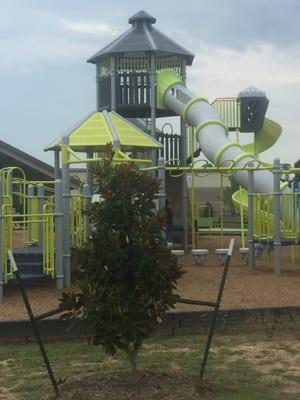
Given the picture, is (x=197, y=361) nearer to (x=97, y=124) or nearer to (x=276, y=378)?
(x=276, y=378)

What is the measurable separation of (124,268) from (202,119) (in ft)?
51.8

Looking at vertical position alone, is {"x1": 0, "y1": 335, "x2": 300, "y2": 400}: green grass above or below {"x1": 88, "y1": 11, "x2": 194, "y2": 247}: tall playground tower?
A: below

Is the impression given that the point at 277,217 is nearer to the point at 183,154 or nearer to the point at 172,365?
the point at 172,365

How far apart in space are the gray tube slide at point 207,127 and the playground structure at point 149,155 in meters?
0.03

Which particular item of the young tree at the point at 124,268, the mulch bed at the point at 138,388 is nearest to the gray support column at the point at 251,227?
the mulch bed at the point at 138,388

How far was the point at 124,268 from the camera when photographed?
576 cm

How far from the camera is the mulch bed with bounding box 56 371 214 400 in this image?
19.1 feet

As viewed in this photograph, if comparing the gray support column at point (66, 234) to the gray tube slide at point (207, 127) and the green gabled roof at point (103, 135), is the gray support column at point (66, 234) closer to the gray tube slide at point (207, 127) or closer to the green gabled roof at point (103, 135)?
the green gabled roof at point (103, 135)

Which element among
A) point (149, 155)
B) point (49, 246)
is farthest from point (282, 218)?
point (149, 155)

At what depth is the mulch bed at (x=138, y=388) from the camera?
582 cm

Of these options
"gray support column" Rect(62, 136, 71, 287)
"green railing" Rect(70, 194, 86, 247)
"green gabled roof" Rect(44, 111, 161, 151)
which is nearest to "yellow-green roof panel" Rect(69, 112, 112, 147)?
"green gabled roof" Rect(44, 111, 161, 151)

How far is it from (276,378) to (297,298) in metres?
3.81

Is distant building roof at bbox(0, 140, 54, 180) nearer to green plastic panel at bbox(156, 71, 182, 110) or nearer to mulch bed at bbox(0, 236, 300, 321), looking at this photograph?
green plastic panel at bbox(156, 71, 182, 110)

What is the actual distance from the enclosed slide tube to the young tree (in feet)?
43.8
